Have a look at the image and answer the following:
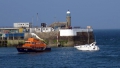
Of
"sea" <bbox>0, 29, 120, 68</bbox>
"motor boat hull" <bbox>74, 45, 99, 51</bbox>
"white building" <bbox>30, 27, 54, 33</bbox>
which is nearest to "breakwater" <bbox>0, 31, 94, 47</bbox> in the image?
"white building" <bbox>30, 27, 54, 33</bbox>

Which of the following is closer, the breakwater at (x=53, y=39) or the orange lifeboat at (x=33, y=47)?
the orange lifeboat at (x=33, y=47)

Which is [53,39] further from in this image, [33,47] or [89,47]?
[33,47]

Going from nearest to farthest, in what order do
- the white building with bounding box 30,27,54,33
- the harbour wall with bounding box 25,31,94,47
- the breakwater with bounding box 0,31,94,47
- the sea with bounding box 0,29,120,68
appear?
1. the sea with bounding box 0,29,120,68
2. the harbour wall with bounding box 25,31,94,47
3. the breakwater with bounding box 0,31,94,47
4. the white building with bounding box 30,27,54,33

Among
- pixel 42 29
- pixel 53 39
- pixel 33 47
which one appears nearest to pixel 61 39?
pixel 53 39

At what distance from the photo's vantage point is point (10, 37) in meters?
104

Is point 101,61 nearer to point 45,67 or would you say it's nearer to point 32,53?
point 45,67

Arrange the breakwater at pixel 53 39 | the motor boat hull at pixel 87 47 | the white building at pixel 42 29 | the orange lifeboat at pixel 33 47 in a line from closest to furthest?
the orange lifeboat at pixel 33 47, the motor boat hull at pixel 87 47, the breakwater at pixel 53 39, the white building at pixel 42 29

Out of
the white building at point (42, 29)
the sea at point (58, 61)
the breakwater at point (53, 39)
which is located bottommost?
the sea at point (58, 61)

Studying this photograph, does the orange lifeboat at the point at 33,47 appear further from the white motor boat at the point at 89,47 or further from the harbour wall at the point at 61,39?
the harbour wall at the point at 61,39

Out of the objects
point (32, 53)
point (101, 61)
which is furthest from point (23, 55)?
point (101, 61)

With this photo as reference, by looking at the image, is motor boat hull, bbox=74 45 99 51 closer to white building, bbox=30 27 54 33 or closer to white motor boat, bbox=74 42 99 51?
white motor boat, bbox=74 42 99 51

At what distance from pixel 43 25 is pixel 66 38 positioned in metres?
13.4

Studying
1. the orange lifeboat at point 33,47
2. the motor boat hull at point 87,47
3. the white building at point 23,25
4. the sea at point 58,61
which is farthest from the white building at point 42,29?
the sea at point 58,61

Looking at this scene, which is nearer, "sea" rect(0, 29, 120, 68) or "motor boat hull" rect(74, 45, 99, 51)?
"sea" rect(0, 29, 120, 68)
